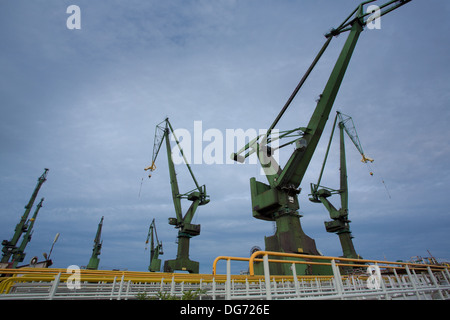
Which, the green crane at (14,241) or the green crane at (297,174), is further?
the green crane at (14,241)

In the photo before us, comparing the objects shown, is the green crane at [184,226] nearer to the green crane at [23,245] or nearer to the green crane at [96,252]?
the green crane at [96,252]

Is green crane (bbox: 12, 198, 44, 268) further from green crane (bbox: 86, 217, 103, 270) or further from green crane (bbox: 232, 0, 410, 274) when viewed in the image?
green crane (bbox: 232, 0, 410, 274)

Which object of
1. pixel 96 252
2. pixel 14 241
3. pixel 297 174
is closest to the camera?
pixel 297 174

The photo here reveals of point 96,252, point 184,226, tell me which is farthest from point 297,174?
point 96,252

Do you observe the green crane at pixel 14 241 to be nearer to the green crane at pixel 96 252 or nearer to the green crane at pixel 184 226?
the green crane at pixel 96 252

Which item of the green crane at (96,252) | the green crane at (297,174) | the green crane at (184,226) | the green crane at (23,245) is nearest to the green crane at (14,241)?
the green crane at (23,245)

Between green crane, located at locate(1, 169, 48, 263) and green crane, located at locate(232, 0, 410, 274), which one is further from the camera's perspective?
green crane, located at locate(1, 169, 48, 263)

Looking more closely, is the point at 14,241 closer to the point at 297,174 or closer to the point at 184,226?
the point at 184,226

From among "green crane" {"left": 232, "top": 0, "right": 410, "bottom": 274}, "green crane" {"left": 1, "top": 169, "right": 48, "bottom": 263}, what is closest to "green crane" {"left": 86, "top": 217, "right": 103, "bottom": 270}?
"green crane" {"left": 1, "top": 169, "right": 48, "bottom": 263}

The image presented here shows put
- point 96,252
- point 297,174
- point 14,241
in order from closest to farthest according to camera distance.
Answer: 1. point 297,174
2. point 14,241
3. point 96,252

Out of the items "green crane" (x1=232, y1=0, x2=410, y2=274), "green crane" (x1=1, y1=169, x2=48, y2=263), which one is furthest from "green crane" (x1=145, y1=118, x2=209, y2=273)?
"green crane" (x1=1, y1=169, x2=48, y2=263)

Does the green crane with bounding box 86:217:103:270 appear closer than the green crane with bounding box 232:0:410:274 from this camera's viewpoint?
No

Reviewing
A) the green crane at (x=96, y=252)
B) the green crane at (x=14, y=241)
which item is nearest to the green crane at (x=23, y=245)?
the green crane at (x=14, y=241)

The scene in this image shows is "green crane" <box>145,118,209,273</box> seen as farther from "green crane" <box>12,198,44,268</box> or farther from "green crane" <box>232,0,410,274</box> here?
"green crane" <box>12,198,44,268</box>
